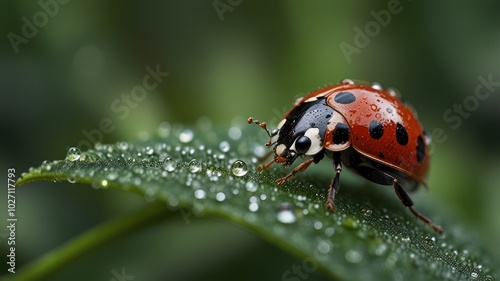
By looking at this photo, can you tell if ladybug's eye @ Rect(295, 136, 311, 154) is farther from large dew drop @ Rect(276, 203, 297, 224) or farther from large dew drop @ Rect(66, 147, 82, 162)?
large dew drop @ Rect(66, 147, 82, 162)

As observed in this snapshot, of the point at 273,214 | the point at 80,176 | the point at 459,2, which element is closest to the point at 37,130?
the point at 80,176

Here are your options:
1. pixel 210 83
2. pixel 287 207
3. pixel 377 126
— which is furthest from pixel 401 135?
pixel 210 83

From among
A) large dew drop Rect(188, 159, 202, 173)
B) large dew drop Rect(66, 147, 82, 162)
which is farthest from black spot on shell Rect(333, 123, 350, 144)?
large dew drop Rect(66, 147, 82, 162)

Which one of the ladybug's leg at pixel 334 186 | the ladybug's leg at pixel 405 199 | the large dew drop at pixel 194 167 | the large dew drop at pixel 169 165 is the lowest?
the ladybug's leg at pixel 405 199

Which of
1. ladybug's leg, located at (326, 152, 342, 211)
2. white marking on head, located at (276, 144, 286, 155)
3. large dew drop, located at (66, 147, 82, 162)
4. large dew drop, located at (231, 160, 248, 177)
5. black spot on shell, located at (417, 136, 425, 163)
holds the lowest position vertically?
black spot on shell, located at (417, 136, 425, 163)

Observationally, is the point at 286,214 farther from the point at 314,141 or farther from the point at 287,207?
the point at 314,141

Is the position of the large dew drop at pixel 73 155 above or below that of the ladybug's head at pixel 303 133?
above

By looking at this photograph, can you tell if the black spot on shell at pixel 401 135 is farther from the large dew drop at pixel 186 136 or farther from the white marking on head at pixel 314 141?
the large dew drop at pixel 186 136

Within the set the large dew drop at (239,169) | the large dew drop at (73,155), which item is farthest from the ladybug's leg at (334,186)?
the large dew drop at (73,155)
